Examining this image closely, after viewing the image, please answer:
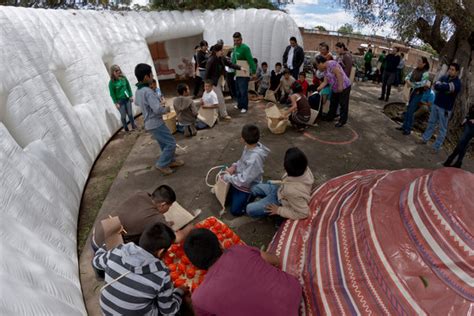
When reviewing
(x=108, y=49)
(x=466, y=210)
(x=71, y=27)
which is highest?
(x=71, y=27)


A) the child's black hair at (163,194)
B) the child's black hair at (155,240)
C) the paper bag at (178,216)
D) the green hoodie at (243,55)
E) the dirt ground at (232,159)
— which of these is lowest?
the dirt ground at (232,159)

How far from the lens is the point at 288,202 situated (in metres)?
3.39

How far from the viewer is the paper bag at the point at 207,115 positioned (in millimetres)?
6723

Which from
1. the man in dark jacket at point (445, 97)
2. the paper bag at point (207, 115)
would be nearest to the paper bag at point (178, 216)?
the paper bag at point (207, 115)

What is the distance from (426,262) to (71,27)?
710 centimetres

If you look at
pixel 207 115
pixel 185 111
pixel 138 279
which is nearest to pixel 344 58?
pixel 207 115

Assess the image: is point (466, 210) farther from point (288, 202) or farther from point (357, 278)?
point (288, 202)

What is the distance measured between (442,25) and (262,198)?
695cm

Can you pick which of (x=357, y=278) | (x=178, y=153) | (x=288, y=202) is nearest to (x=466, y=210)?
(x=357, y=278)

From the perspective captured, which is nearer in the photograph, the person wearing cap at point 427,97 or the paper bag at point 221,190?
the paper bag at point 221,190

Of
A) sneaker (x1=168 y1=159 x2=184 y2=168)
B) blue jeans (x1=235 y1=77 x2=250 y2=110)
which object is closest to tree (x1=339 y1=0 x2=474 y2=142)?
blue jeans (x1=235 y1=77 x2=250 y2=110)

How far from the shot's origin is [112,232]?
8.97 feet

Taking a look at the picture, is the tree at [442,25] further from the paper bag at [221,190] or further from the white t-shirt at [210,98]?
the paper bag at [221,190]

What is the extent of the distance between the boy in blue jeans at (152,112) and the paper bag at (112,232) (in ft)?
6.80
